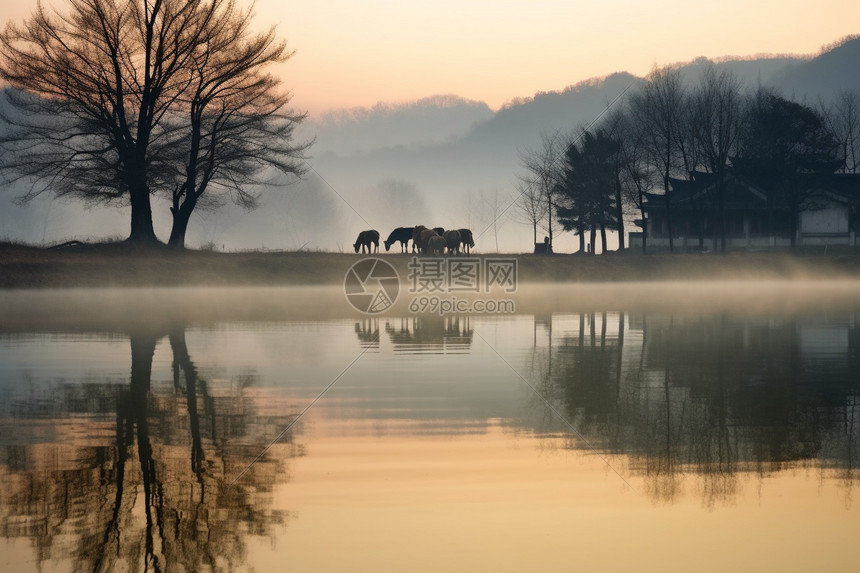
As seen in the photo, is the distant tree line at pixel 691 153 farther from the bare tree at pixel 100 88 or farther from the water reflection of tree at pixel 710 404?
the water reflection of tree at pixel 710 404

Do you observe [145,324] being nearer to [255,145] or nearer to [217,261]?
[217,261]

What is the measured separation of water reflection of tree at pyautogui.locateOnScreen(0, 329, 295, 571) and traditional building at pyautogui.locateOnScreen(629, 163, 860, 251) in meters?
75.5

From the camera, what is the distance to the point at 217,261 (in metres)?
57.1

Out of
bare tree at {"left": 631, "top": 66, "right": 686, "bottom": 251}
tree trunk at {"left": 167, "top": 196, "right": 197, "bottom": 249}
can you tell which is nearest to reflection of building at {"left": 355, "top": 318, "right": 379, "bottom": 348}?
tree trunk at {"left": 167, "top": 196, "right": 197, "bottom": 249}

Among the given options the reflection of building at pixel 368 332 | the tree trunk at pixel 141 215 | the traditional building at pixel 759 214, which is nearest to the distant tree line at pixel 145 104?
the tree trunk at pixel 141 215

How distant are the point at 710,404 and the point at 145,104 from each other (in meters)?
46.9

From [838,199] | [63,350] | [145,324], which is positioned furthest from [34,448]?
[838,199]

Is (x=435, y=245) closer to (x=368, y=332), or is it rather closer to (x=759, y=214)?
(x=759, y=214)

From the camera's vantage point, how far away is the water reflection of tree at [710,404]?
409 inches

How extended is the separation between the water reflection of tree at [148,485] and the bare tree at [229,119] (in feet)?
150

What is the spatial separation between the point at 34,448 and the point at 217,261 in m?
46.4
